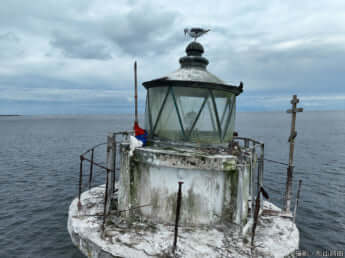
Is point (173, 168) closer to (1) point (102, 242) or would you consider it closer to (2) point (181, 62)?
(1) point (102, 242)

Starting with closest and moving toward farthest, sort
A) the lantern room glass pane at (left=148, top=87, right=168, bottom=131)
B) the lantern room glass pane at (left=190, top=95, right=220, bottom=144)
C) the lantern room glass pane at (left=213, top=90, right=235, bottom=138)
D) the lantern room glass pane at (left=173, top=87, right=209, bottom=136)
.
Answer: the lantern room glass pane at (left=173, top=87, right=209, bottom=136) → the lantern room glass pane at (left=190, top=95, right=220, bottom=144) → the lantern room glass pane at (left=213, top=90, right=235, bottom=138) → the lantern room glass pane at (left=148, top=87, right=168, bottom=131)

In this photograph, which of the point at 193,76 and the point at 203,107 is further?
the point at 193,76

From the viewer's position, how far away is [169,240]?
8.90 m

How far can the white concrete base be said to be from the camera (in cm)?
828

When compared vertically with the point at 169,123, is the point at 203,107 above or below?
above

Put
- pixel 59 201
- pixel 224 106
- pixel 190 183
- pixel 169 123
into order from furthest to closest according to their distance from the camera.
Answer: pixel 59 201 < pixel 224 106 < pixel 169 123 < pixel 190 183

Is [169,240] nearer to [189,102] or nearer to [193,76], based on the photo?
[189,102]

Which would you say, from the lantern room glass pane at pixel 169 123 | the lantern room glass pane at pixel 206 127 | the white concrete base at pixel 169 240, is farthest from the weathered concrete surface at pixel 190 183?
the lantern room glass pane at pixel 206 127

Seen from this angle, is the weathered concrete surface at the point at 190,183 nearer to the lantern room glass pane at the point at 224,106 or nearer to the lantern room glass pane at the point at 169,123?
the lantern room glass pane at the point at 169,123

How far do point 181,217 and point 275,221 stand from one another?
4578 mm

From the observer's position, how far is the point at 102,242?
8.73 metres

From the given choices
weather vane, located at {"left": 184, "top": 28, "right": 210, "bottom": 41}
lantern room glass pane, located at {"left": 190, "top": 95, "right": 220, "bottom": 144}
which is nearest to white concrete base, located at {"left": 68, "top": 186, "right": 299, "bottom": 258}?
lantern room glass pane, located at {"left": 190, "top": 95, "right": 220, "bottom": 144}

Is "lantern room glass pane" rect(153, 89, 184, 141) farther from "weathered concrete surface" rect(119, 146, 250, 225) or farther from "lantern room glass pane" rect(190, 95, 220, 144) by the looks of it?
"weathered concrete surface" rect(119, 146, 250, 225)

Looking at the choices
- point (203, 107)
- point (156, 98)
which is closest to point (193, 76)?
point (203, 107)
